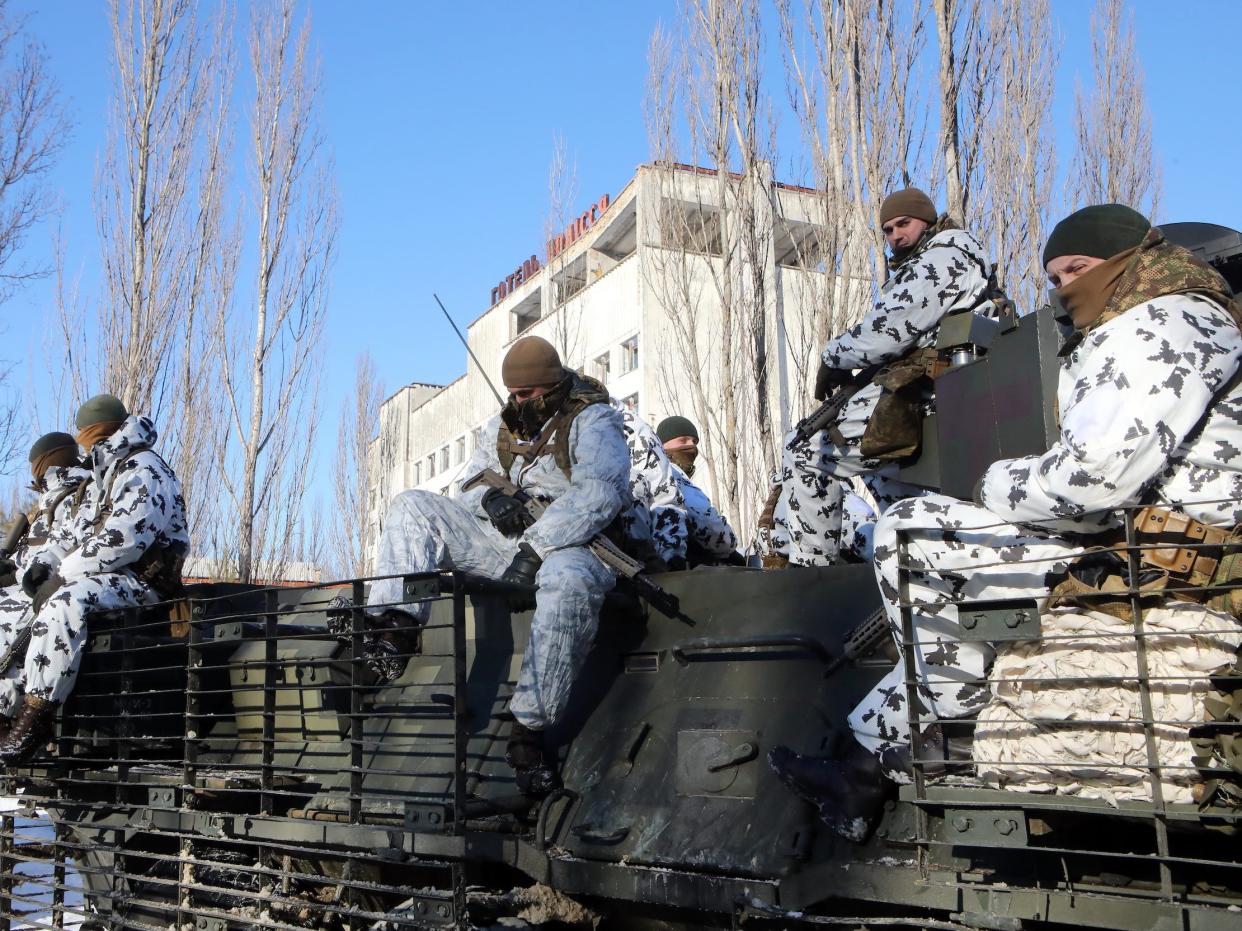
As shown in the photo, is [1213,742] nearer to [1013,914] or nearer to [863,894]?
[1013,914]

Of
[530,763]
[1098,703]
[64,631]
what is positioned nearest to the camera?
[1098,703]

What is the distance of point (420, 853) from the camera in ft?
13.5

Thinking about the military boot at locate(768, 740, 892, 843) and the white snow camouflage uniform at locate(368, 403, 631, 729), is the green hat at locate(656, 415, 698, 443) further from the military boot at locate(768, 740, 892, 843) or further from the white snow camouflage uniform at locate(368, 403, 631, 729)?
the military boot at locate(768, 740, 892, 843)

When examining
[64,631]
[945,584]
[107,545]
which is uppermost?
[107,545]

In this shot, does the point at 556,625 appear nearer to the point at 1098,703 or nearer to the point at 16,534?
the point at 1098,703

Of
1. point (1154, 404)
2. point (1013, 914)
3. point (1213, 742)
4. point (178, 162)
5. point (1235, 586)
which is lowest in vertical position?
point (1013, 914)

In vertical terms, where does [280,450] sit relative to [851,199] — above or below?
below

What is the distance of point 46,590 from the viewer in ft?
A: 21.6

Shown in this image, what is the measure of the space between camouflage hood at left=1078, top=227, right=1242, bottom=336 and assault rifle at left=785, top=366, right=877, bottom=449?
2.19 metres

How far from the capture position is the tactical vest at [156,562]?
6.61 m

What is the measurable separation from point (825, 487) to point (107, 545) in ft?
11.7

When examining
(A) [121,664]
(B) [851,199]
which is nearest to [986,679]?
(A) [121,664]

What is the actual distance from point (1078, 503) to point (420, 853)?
2.32 meters

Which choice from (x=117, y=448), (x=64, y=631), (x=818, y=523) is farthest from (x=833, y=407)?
(x=64, y=631)
